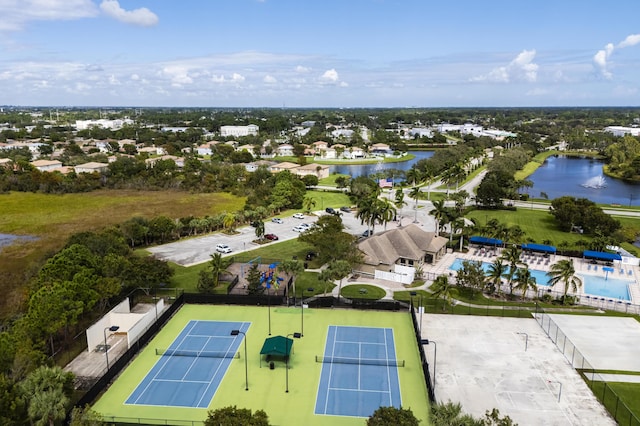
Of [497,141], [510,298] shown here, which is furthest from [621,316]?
[497,141]

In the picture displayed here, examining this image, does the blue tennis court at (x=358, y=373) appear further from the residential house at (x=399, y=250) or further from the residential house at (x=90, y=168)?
the residential house at (x=90, y=168)

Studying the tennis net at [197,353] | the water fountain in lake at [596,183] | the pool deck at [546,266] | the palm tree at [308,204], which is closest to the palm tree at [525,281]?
the pool deck at [546,266]

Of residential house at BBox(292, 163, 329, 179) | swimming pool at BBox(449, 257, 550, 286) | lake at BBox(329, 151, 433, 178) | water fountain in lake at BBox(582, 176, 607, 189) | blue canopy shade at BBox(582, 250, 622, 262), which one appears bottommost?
swimming pool at BBox(449, 257, 550, 286)

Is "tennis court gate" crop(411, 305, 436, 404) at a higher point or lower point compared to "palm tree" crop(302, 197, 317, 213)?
lower

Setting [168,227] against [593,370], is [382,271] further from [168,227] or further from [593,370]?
[168,227]

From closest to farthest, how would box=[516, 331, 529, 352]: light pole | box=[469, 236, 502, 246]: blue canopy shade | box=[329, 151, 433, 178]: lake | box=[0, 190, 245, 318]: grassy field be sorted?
box=[516, 331, 529, 352]: light pole < box=[0, 190, 245, 318]: grassy field < box=[469, 236, 502, 246]: blue canopy shade < box=[329, 151, 433, 178]: lake

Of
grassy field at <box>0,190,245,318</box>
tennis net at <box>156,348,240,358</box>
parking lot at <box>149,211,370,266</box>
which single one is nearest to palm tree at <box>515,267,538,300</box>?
tennis net at <box>156,348,240,358</box>

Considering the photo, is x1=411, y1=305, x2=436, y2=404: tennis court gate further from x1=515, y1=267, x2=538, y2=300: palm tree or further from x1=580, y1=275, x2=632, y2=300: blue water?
x1=580, y1=275, x2=632, y2=300: blue water

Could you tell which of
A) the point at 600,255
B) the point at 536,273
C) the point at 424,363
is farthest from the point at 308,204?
the point at 424,363

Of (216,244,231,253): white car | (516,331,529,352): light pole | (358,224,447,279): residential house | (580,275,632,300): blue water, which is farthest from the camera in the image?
(216,244,231,253): white car
